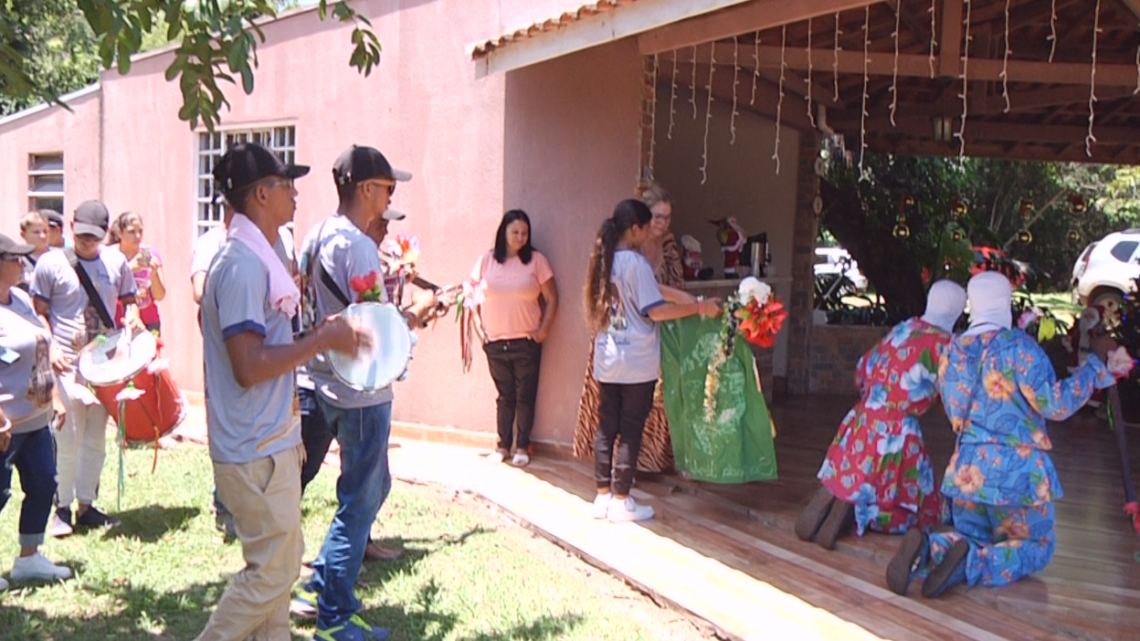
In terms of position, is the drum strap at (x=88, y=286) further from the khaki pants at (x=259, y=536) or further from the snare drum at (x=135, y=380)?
the khaki pants at (x=259, y=536)

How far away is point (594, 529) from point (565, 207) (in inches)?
96.3

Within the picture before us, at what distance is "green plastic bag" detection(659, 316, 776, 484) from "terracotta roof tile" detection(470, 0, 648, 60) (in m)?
1.80

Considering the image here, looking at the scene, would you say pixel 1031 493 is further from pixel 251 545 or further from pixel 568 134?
pixel 568 134

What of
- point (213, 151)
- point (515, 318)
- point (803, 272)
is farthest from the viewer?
point (213, 151)

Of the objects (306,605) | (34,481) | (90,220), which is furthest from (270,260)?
(90,220)

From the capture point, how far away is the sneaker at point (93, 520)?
223 inches

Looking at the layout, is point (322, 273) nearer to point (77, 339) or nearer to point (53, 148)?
point (77, 339)

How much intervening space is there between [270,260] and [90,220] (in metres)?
3.14

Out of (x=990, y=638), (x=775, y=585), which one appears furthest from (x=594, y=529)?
(x=990, y=638)

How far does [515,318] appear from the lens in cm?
695

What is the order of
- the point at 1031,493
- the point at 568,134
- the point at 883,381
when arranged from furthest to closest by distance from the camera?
1. the point at 568,134
2. the point at 883,381
3. the point at 1031,493

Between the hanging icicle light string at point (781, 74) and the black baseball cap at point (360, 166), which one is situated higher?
the hanging icicle light string at point (781, 74)

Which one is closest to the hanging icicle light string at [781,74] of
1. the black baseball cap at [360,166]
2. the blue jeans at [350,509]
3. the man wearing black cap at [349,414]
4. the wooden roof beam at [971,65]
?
the wooden roof beam at [971,65]

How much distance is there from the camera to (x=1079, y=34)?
24.8ft
